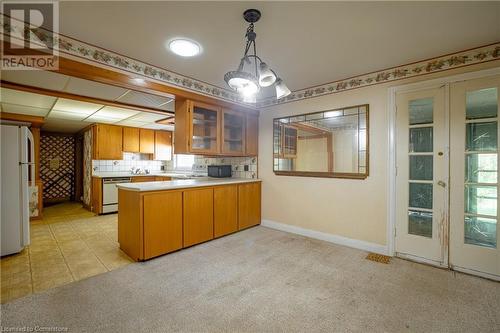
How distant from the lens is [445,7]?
158 cm

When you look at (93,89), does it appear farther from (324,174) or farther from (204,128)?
(324,174)

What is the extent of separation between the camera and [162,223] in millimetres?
2555

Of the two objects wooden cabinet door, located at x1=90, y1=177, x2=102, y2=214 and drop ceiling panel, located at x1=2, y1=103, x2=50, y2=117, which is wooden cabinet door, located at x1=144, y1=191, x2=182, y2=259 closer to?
wooden cabinet door, located at x1=90, y1=177, x2=102, y2=214

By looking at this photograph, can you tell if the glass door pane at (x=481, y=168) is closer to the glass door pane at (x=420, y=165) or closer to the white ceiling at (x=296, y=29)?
the glass door pane at (x=420, y=165)

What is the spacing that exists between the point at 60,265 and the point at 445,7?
4.08 metres

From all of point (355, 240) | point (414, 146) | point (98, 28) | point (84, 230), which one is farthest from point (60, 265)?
point (414, 146)

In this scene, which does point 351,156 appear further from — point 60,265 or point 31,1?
point 60,265

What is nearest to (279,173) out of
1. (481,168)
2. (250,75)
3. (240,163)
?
(240,163)

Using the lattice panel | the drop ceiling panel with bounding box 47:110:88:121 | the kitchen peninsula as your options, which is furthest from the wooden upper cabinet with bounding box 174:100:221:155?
the lattice panel

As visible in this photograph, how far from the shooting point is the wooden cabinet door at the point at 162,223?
2.43 meters

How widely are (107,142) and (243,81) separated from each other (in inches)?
185

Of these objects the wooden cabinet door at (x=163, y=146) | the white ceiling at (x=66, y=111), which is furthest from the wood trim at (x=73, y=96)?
the wooden cabinet door at (x=163, y=146)

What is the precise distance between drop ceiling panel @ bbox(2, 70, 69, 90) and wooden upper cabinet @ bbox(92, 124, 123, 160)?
242 centimetres

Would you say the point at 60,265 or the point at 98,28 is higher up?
the point at 98,28
